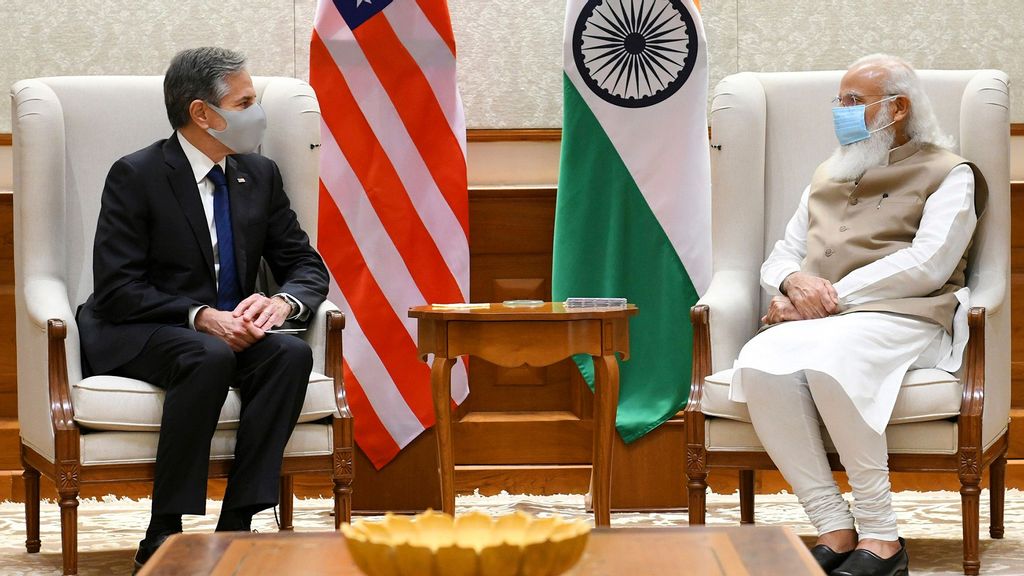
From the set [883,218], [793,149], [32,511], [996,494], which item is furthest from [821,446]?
[32,511]

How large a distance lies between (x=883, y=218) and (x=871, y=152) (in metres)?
0.20

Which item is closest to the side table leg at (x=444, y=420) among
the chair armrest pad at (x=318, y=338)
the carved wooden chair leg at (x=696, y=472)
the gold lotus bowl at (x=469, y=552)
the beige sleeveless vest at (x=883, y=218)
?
the chair armrest pad at (x=318, y=338)

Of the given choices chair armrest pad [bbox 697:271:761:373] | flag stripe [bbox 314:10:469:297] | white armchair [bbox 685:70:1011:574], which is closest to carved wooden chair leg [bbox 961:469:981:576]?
white armchair [bbox 685:70:1011:574]

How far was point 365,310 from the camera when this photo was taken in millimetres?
3859

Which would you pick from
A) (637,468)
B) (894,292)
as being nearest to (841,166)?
(894,292)

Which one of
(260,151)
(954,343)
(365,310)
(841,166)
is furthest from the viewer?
(365,310)

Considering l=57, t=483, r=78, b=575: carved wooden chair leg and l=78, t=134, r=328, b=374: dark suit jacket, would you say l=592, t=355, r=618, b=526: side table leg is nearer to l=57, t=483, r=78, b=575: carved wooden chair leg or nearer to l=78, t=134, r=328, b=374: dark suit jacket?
l=78, t=134, r=328, b=374: dark suit jacket

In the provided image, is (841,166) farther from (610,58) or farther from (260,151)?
(260,151)

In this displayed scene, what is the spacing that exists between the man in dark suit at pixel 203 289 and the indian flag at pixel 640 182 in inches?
37.3

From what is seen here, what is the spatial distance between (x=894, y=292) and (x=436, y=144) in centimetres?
148

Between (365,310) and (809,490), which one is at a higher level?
(365,310)

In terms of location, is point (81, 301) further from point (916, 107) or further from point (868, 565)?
point (916, 107)

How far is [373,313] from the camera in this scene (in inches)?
152

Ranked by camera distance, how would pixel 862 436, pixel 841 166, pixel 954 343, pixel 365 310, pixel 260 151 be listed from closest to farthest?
pixel 862 436, pixel 954 343, pixel 841 166, pixel 260 151, pixel 365 310
